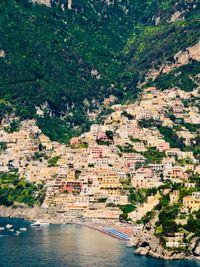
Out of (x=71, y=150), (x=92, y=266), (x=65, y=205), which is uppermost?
(x=71, y=150)

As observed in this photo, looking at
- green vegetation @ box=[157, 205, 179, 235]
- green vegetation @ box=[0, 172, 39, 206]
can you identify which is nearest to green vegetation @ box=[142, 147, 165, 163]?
green vegetation @ box=[0, 172, 39, 206]

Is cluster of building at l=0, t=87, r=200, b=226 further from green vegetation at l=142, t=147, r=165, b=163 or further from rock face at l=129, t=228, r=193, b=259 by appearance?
rock face at l=129, t=228, r=193, b=259

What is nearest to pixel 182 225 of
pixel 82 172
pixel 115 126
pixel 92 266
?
pixel 92 266

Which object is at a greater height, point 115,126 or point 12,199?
point 115,126

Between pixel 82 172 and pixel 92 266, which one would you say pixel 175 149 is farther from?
pixel 92 266

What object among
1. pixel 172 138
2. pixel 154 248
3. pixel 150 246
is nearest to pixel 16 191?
pixel 172 138

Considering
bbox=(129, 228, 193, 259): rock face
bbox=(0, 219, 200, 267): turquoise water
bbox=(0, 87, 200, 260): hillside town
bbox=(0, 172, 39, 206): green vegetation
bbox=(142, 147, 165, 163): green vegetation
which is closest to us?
bbox=(0, 219, 200, 267): turquoise water

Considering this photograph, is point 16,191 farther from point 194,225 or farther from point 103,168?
point 194,225
